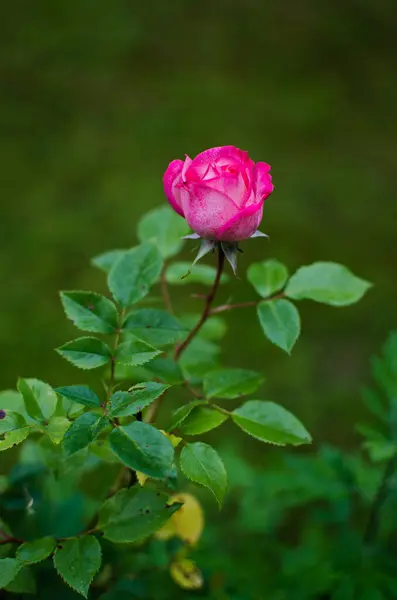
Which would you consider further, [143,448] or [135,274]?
[135,274]

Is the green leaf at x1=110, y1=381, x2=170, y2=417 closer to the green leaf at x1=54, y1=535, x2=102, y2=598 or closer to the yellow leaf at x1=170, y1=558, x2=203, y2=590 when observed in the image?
the green leaf at x1=54, y1=535, x2=102, y2=598

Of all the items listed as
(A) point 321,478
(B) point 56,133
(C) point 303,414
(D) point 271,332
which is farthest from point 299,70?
(D) point 271,332

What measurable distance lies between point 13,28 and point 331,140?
1.56 metres

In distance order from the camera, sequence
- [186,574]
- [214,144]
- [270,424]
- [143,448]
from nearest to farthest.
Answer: [143,448] < [270,424] < [186,574] < [214,144]

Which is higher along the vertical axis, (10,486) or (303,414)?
(10,486)

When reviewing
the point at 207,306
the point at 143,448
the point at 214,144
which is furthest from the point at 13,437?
the point at 214,144

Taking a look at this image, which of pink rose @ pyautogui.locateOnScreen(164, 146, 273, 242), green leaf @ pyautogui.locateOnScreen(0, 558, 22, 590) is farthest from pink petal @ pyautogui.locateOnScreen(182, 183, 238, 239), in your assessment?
green leaf @ pyautogui.locateOnScreen(0, 558, 22, 590)

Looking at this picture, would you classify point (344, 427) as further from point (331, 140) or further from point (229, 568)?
point (331, 140)

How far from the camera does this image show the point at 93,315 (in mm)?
695

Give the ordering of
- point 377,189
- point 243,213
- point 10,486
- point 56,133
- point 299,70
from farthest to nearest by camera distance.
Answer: point 299,70 → point 56,133 → point 377,189 → point 10,486 → point 243,213

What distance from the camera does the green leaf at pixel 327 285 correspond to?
2.43ft

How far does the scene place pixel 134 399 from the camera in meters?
0.59

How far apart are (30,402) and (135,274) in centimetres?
17

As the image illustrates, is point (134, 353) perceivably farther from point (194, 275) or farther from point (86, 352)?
point (194, 275)
